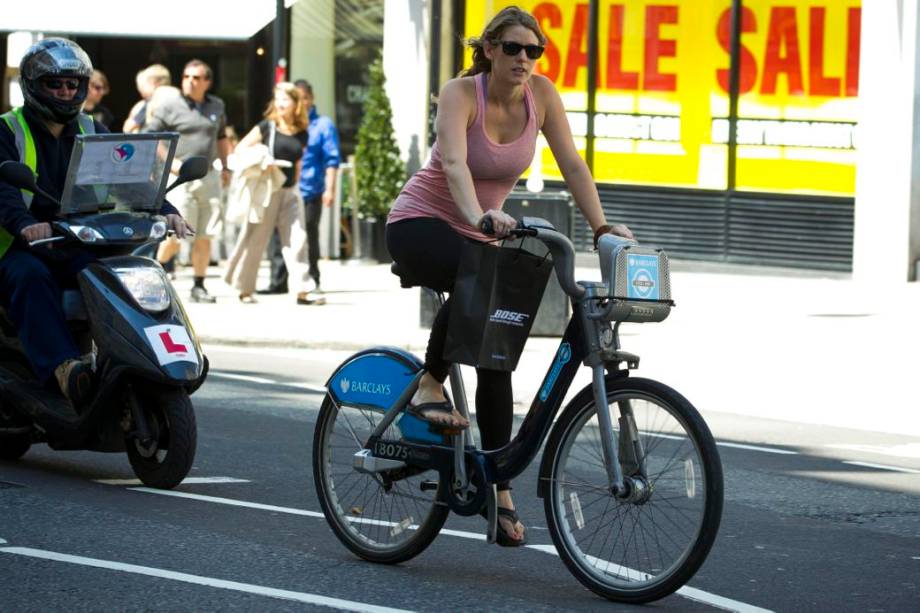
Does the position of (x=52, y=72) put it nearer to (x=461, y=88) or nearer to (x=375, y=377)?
(x=375, y=377)

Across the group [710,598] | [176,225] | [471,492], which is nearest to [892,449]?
[176,225]

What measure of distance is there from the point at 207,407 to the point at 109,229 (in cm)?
265

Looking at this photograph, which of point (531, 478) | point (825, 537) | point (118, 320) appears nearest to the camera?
point (825, 537)

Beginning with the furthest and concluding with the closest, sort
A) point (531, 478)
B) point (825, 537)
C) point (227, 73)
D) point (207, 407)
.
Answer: point (227, 73), point (207, 407), point (531, 478), point (825, 537)

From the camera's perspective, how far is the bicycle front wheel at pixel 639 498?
17.8 feet

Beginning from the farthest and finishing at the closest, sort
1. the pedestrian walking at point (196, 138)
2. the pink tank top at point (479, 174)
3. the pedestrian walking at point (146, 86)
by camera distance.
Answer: the pedestrian walking at point (146, 86) → the pedestrian walking at point (196, 138) → the pink tank top at point (479, 174)

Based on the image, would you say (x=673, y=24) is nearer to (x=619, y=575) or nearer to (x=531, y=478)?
(x=531, y=478)

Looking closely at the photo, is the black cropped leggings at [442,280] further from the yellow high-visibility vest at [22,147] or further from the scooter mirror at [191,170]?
the yellow high-visibility vest at [22,147]

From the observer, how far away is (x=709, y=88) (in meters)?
19.9

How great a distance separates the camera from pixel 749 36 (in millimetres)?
19562

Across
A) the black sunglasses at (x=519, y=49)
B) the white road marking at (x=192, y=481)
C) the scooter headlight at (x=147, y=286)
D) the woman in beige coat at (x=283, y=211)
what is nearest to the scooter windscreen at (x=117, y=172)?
the scooter headlight at (x=147, y=286)

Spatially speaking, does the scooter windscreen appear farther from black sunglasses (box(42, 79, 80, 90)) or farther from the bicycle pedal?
the bicycle pedal

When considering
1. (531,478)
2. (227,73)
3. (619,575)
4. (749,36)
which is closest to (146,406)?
(531,478)

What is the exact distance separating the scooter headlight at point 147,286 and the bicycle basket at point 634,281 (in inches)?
101
